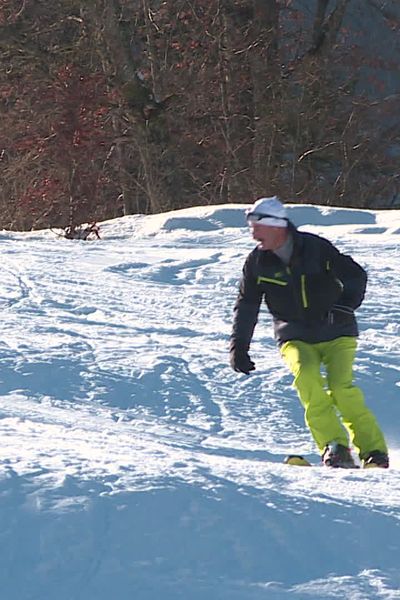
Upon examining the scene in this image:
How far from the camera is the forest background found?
71.3 feet

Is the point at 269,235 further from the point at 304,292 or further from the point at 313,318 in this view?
the point at 313,318

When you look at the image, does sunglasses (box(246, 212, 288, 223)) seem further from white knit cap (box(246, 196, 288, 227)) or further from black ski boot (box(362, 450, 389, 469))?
black ski boot (box(362, 450, 389, 469))

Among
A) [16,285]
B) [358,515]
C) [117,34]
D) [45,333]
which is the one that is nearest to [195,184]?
[117,34]

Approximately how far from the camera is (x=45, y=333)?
885 cm

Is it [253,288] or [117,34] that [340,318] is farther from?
[117,34]

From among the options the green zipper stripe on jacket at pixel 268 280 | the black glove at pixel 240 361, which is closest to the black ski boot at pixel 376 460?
the black glove at pixel 240 361

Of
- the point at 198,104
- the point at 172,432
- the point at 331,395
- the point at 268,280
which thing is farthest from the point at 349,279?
the point at 198,104

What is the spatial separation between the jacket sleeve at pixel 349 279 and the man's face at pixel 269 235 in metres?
0.29

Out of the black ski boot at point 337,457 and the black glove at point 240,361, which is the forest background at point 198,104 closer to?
the black glove at point 240,361

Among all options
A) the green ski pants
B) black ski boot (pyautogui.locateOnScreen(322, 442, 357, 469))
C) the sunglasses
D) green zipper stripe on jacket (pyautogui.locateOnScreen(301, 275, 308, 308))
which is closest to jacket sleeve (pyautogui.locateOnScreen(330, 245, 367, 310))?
green zipper stripe on jacket (pyautogui.locateOnScreen(301, 275, 308, 308))

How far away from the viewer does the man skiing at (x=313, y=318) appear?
18.0ft

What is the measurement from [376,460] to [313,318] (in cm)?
80

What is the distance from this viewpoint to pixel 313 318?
222 inches

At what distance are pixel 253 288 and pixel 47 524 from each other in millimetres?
2426
